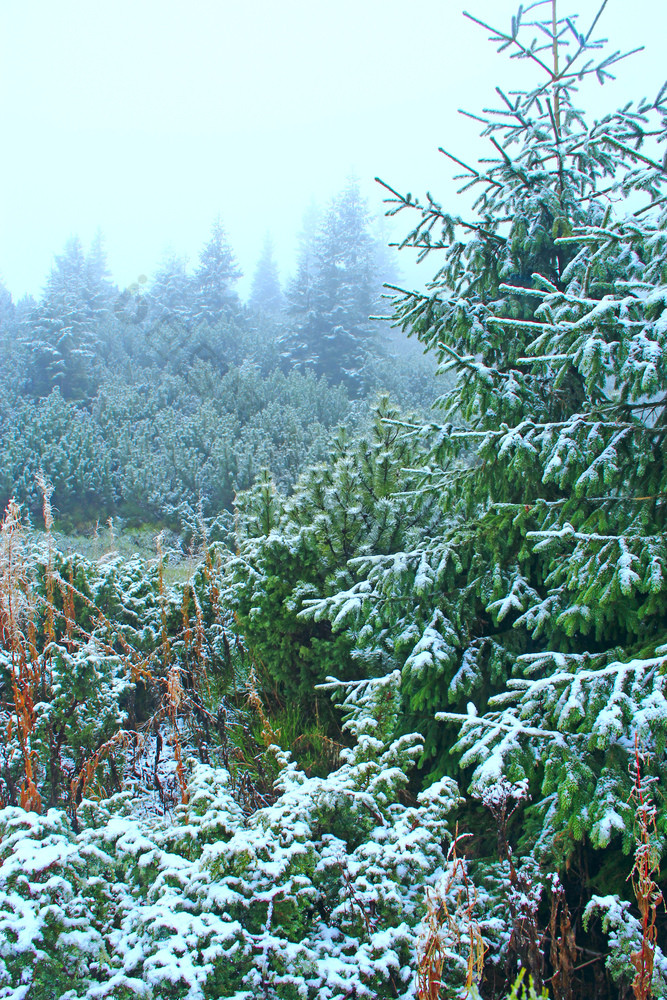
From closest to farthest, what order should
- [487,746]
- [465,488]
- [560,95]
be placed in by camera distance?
[487,746]
[465,488]
[560,95]

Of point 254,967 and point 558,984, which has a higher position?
point 254,967

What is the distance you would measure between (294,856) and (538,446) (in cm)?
204

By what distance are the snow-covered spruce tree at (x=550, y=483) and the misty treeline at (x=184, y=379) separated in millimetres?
7637

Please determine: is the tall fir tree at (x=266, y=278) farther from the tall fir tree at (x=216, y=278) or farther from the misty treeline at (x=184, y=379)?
the tall fir tree at (x=216, y=278)

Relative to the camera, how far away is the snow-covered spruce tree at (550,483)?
179cm

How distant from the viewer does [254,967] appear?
1371mm

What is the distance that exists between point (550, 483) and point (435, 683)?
1.22m

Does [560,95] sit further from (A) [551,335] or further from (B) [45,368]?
(B) [45,368]

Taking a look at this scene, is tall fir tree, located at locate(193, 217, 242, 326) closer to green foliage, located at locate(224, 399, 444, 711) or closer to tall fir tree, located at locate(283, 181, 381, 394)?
tall fir tree, located at locate(283, 181, 381, 394)

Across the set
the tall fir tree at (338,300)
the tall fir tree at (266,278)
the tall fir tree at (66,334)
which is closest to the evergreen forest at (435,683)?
the tall fir tree at (66,334)

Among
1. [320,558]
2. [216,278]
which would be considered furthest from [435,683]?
[216,278]

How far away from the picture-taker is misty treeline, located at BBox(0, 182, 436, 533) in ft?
37.0

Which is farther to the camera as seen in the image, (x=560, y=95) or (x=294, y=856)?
(x=560, y=95)

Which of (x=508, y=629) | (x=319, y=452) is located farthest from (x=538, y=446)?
(x=319, y=452)
